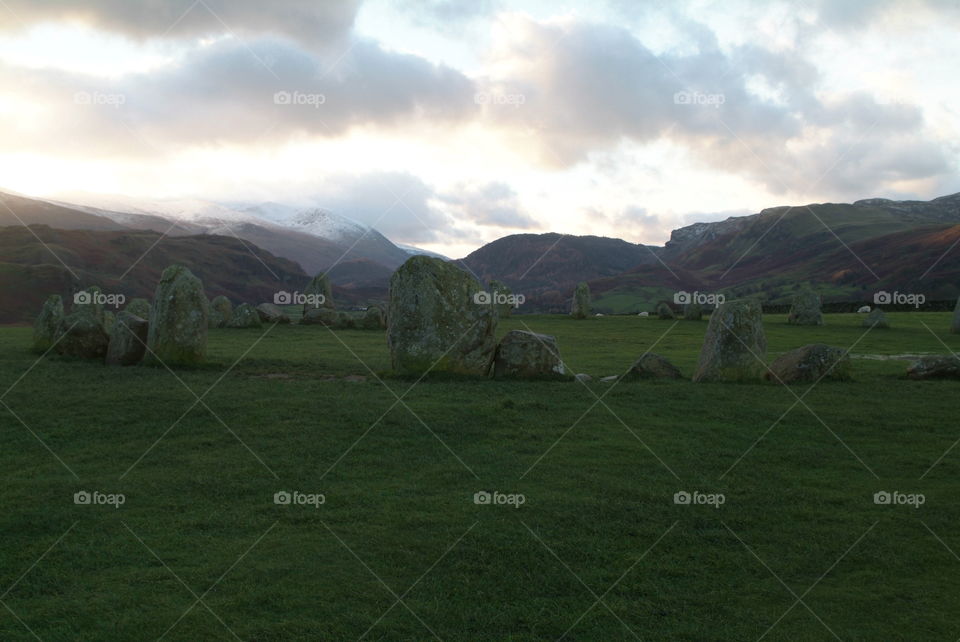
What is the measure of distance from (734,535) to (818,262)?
20842 centimetres

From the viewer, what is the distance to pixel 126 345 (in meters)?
20.6

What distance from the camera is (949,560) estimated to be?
25.9 feet

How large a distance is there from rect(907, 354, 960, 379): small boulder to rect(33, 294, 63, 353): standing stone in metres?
27.3

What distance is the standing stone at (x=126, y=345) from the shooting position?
67.4 feet

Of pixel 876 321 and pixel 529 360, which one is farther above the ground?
pixel 876 321

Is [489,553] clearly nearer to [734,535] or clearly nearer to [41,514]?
[734,535]

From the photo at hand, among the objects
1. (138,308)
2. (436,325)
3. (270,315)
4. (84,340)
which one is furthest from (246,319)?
(436,325)

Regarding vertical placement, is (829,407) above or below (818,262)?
below

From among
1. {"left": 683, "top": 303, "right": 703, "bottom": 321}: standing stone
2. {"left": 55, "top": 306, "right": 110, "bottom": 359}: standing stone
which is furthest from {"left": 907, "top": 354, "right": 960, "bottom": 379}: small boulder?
{"left": 683, "top": 303, "right": 703, "bottom": 321}: standing stone

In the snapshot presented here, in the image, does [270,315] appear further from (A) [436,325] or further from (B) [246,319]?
(A) [436,325]

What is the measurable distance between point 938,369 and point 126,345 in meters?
24.2

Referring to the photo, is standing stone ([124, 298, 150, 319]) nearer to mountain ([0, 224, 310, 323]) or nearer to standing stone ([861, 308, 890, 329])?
mountain ([0, 224, 310, 323])

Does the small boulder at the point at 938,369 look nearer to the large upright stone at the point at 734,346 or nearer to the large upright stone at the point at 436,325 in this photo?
the large upright stone at the point at 734,346

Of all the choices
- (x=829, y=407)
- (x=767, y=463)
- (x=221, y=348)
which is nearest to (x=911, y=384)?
(x=829, y=407)
